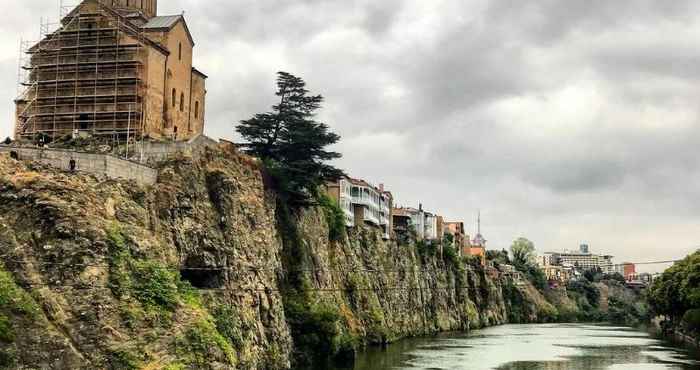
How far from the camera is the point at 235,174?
155 ft

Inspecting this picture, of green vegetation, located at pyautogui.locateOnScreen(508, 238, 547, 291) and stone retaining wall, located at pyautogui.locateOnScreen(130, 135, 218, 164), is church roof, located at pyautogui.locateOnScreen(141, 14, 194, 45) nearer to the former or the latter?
stone retaining wall, located at pyautogui.locateOnScreen(130, 135, 218, 164)

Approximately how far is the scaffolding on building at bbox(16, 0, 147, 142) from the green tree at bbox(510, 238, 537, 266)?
15345 centimetres

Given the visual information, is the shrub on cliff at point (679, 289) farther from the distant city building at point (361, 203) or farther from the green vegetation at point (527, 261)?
the green vegetation at point (527, 261)

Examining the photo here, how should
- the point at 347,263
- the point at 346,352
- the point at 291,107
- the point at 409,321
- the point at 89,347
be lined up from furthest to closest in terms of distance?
the point at 409,321, the point at 347,263, the point at 291,107, the point at 346,352, the point at 89,347

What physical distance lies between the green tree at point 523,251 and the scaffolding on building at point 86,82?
503ft

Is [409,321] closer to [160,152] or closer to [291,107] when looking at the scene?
[291,107]

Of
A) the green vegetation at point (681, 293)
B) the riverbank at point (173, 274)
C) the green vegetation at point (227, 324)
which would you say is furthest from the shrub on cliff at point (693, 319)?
the green vegetation at point (227, 324)

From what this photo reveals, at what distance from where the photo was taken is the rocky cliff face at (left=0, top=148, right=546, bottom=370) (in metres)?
29.8

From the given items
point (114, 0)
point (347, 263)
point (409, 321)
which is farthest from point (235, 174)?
point (409, 321)

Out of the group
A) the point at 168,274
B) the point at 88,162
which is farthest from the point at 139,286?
the point at 88,162

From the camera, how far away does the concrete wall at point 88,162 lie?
34312mm

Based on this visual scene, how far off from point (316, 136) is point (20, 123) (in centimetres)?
1930

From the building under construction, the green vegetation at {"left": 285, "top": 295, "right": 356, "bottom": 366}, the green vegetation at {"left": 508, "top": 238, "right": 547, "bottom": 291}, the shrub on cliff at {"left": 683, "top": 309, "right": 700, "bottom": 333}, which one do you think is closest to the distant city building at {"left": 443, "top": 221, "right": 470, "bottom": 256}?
the green vegetation at {"left": 508, "top": 238, "right": 547, "bottom": 291}

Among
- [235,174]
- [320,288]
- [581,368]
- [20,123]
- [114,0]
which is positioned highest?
[114,0]
